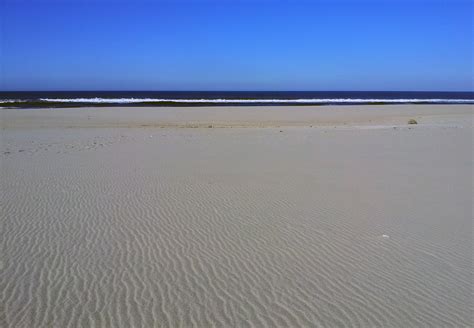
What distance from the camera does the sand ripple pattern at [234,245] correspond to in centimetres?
373

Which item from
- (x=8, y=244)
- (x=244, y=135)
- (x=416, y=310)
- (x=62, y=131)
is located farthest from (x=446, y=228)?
(x=62, y=131)

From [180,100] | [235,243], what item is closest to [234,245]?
[235,243]

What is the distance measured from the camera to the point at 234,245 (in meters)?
5.24

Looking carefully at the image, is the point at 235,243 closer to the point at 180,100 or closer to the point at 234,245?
the point at 234,245

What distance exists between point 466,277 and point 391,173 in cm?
547

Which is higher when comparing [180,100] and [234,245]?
[234,245]

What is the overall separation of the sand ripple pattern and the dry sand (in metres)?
0.02

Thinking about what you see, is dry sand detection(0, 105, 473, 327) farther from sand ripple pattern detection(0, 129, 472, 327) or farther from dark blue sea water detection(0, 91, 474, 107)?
dark blue sea water detection(0, 91, 474, 107)

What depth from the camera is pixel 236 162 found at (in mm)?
11203

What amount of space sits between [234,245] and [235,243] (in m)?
0.07

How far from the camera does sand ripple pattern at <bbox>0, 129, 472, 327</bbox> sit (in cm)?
373

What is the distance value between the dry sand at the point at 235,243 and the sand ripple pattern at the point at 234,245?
2cm

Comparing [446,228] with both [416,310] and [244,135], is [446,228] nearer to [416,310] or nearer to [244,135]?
[416,310]

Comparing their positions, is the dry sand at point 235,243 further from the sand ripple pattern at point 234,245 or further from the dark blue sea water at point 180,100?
the dark blue sea water at point 180,100
